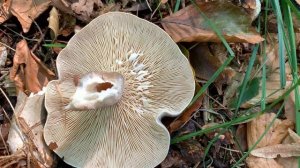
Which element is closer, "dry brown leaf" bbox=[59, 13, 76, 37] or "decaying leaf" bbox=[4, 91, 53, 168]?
"decaying leaf" bbox=[4, 91, 53, 168]

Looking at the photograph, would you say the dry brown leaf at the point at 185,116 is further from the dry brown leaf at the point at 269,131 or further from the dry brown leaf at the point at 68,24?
the dry brown leaf at the point at 68,24

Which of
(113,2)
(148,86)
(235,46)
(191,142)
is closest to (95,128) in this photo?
(148,86)

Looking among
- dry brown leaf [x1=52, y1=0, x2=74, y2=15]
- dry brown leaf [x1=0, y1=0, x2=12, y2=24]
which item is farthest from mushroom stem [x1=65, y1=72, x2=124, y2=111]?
dry brown leaf [x1=0, y1=0, x2=12, y2=24]

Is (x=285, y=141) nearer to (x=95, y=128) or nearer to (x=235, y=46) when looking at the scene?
(x=235, y=46)

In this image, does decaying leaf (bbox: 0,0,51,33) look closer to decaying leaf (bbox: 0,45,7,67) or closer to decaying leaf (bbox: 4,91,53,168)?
decaying leaf (bbox: 0,45,7,67)

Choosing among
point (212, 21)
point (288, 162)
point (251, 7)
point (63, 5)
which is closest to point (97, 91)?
point (63, 5)

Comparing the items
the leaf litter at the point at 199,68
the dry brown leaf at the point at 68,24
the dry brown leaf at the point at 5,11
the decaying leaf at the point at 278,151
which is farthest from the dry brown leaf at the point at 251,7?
the dry brown leaf at the point at 5,11
